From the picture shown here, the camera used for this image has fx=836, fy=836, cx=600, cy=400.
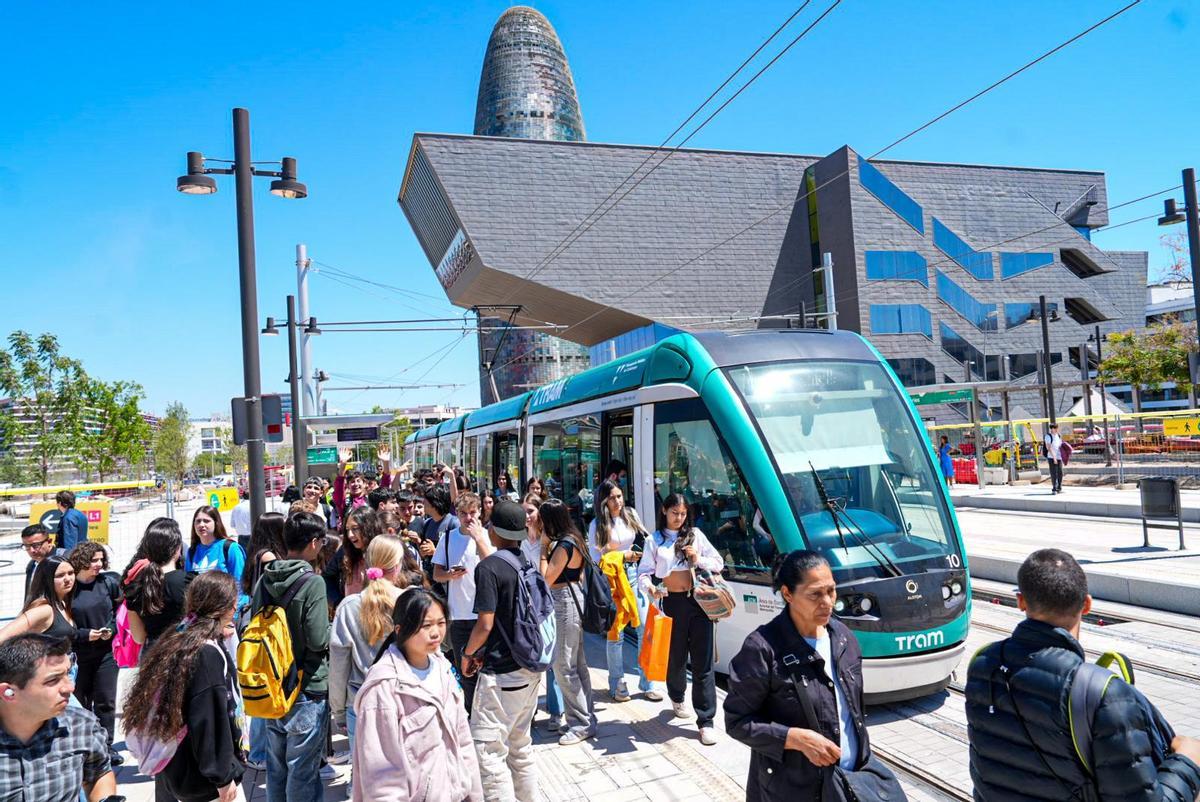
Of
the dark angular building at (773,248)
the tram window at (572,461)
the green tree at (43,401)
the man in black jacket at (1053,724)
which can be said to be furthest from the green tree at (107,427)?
the man in black jacket at (1053,724)

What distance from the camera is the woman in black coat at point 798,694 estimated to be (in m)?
2.84

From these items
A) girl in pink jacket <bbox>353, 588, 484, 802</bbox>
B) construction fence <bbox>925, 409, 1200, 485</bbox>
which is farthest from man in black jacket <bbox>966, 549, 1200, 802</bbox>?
construction fence <bbox>925, 409, 1200, 485</bbox>

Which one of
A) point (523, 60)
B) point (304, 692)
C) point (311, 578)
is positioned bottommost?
point (304, 692)

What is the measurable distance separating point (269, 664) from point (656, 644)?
2.59 metres

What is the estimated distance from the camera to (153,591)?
5.16 m

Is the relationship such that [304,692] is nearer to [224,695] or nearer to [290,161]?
[224,695]

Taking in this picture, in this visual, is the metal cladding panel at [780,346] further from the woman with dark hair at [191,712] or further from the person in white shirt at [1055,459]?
the person in white shirt at [1055,459]

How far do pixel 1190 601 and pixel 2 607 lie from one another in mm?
15722

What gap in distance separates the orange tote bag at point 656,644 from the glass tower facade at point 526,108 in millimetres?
84292

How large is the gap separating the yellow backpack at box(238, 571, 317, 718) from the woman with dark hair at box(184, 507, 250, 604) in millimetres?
2637

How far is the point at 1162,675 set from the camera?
669 centimetres

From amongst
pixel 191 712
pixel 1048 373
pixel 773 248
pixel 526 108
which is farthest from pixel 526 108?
pixel 191 712

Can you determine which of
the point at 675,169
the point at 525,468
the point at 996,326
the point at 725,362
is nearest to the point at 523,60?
the point at 675,169

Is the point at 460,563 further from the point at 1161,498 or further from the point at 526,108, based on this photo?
the point at 526,108
